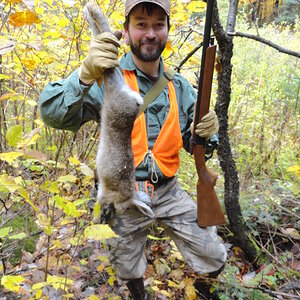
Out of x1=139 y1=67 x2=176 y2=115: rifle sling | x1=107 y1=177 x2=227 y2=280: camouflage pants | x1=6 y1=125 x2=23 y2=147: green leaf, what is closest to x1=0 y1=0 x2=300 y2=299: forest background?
x1=6 y1=125 x2=23 y2=147: green leaf

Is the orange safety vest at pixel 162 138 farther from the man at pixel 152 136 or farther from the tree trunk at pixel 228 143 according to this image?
the tree trunk at pixel 228 143

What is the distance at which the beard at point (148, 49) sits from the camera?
2309 mm

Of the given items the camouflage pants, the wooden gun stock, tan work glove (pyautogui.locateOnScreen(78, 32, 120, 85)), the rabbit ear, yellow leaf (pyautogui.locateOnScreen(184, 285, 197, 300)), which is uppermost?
the rabbit ear

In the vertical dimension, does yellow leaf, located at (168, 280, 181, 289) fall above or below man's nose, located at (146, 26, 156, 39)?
below

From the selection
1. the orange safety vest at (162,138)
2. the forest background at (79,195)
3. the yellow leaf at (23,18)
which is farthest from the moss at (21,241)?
the yellow leaf at (23,18)

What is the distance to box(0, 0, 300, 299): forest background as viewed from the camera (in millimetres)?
2156

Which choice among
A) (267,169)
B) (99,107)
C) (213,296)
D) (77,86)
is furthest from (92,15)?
(267,169)

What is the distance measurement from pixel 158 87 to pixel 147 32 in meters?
0.42

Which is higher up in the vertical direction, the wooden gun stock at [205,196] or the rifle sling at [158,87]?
the rifle sling at [158,87]

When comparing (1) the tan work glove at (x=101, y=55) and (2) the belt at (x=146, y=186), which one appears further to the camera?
(2) the belt at (x=146, y=186)

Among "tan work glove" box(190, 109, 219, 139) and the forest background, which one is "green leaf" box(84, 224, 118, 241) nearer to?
the forest background

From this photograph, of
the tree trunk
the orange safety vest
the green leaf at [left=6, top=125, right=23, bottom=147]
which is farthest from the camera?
the tree trunk

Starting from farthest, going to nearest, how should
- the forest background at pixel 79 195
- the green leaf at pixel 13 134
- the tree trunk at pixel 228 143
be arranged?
the tree trunk at pixel 228 143
the forest background at pixel 79 195
the green leaf at pixel 13 134

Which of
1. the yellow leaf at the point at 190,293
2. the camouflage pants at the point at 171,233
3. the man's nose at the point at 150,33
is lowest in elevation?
the yellow leaf at the point at 190,293
